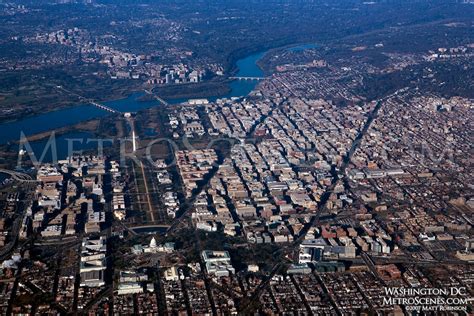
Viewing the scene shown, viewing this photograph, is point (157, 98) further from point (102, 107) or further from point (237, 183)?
point (237, 183)

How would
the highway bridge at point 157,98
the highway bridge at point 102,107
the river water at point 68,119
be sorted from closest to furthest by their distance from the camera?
the river water at point 68,119
the highway bridge at point 102,107
the highway bridge at point 157,98

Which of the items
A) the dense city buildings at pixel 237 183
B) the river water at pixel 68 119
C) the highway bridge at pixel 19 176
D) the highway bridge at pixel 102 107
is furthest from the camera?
the highway bridge at pixel 102 107

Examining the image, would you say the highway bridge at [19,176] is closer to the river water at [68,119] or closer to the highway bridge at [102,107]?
the river water at [68,119]

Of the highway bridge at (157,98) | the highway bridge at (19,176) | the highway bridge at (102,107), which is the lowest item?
the highway bridge at (157,98)

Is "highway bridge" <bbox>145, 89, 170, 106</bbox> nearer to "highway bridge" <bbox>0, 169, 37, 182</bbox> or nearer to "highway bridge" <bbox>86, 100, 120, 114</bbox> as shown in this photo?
"highway bridge" <bbox>86, 100, 120, 114</bbox>

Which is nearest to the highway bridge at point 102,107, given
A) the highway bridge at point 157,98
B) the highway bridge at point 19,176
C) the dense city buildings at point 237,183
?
the dense city buildings at point 237,183

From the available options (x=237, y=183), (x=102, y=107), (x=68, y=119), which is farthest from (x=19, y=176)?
(x=102, y=107)

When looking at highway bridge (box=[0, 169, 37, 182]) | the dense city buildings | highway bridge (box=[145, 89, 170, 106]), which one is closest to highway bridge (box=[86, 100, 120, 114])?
the dense city buildings

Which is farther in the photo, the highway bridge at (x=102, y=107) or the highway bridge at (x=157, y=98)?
the highway bridge at (x=157, y=98)

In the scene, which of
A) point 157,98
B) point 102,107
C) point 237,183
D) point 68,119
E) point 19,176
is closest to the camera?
point 237,183

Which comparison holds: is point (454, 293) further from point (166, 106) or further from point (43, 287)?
point (166, 106)

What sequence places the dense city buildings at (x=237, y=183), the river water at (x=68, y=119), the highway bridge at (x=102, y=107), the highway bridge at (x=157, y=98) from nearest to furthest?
the dense city buildings at (x=237, y=183)
the river water at (x=68, y=119)
the highway bridge at (x=102, y=107)
the highway bridge at (x=157, y=98)

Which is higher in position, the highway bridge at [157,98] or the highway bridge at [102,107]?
the highway bridge at [102,107]

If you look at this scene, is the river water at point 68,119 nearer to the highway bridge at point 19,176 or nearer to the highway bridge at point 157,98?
the highway bridge at point 157,98
